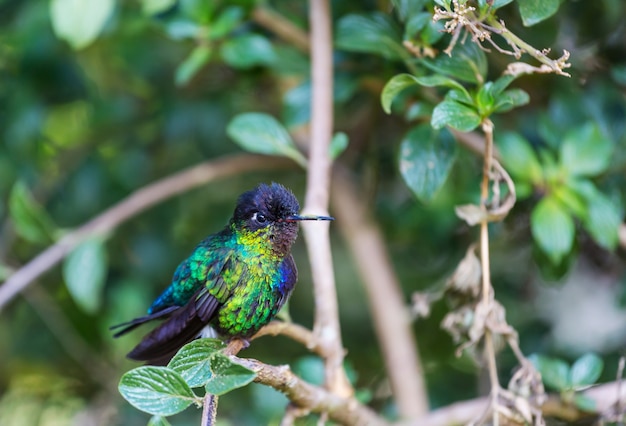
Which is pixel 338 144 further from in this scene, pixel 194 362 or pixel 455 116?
pixel 194 362

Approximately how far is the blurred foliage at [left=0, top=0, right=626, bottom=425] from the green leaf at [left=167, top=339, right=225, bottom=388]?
65cm

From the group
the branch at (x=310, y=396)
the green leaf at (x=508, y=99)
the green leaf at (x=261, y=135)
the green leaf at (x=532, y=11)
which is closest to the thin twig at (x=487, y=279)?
the green leaf at (x=508, y=99)

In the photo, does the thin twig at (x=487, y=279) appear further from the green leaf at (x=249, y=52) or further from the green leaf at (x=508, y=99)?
the green leaf at (x=249, y=52)

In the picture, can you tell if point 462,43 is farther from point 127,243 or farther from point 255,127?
point 127,243

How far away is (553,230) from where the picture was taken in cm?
192

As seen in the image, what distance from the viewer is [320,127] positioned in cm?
199

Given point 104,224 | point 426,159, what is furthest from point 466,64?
point 104,224

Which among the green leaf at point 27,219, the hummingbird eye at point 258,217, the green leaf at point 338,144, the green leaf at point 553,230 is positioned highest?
the green leaf at point 27,219

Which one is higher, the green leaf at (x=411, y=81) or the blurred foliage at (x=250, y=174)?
the blurred foliage at (x=250, y=174)

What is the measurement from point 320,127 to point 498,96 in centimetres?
56

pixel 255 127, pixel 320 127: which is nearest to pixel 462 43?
pixel 320 127

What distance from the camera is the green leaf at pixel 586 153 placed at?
6.52ft

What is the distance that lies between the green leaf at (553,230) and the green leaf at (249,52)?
0.81 meters

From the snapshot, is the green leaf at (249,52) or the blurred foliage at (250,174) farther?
the green leaf at (249,52)
